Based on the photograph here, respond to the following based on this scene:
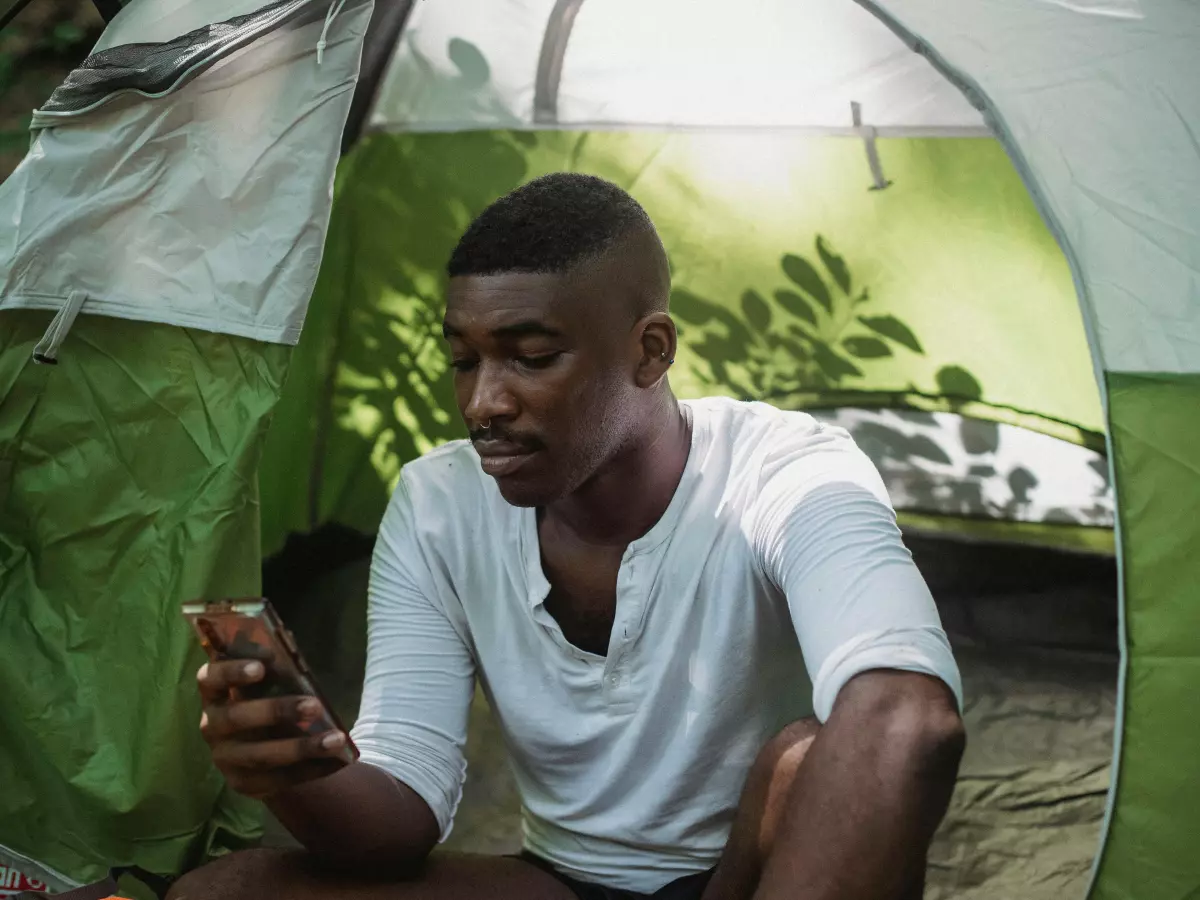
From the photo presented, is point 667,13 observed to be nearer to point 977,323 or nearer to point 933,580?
point 977,323

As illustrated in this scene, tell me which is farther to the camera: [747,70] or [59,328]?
[747,70]

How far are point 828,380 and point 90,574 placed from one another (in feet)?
4.34

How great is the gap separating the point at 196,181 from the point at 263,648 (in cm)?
84

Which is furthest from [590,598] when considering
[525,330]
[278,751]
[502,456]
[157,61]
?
[157,61]

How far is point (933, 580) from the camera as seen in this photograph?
99.1 inches

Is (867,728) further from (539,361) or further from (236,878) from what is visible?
(236,878)

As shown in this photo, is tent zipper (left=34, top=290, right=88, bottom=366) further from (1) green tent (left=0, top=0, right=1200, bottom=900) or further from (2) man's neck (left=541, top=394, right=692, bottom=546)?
(2) man's neck (left=541, top=394, right=692, bottom=546)

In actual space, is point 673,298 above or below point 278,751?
below

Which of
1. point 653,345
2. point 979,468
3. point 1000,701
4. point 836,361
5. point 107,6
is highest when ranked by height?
point 107,6

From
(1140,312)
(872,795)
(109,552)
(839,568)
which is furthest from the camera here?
(109,552)

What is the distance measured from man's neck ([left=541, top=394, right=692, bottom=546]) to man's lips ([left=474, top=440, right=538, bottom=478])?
0.12 meters

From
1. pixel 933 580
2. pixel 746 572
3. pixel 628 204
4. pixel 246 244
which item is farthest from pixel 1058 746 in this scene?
pixel 246 244

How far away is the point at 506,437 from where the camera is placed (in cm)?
126

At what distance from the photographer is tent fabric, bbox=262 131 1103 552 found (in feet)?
7.34
